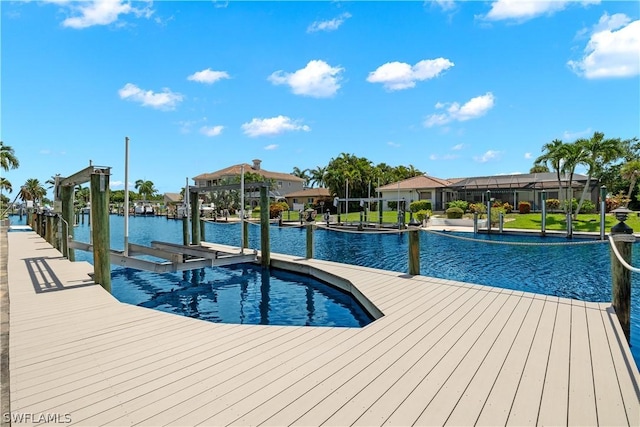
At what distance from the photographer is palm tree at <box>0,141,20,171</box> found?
3152 centimetres

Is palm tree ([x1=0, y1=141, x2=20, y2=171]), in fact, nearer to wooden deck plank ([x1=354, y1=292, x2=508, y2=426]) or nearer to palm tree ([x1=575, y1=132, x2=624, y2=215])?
wooden deck plank ([x1=354, y1=292, x2=508, y2=426])

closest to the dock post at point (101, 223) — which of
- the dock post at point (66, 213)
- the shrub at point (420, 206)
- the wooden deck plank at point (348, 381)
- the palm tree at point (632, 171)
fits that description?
the dock post at point (66, 213)

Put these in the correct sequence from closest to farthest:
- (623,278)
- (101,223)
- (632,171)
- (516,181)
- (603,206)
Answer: (623,278)
(101,223)
(603,206)
(632,171)
(516,181)

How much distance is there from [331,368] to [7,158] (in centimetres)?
4190

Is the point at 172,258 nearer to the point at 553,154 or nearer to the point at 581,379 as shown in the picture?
the point at 581,379

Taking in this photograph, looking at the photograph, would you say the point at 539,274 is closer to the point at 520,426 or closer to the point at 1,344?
the point at 520,426

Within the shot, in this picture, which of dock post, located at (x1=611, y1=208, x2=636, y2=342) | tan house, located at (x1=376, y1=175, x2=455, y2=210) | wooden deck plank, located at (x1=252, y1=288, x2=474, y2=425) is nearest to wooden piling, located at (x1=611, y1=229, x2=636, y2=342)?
dock post, located at (x1=611, y1=208, x2=636, y2=342)

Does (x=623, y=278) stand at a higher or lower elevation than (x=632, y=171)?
lower

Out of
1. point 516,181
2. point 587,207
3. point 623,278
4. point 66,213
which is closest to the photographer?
point 623,278

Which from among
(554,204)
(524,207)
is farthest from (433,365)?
(554,204)

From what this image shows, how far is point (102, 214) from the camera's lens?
6.69 m

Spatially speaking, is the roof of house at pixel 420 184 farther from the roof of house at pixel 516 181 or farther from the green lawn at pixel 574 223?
the green lawn at pixel 574 223

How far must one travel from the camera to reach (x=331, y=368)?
3.35 metres

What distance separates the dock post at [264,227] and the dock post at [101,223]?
167 inches
